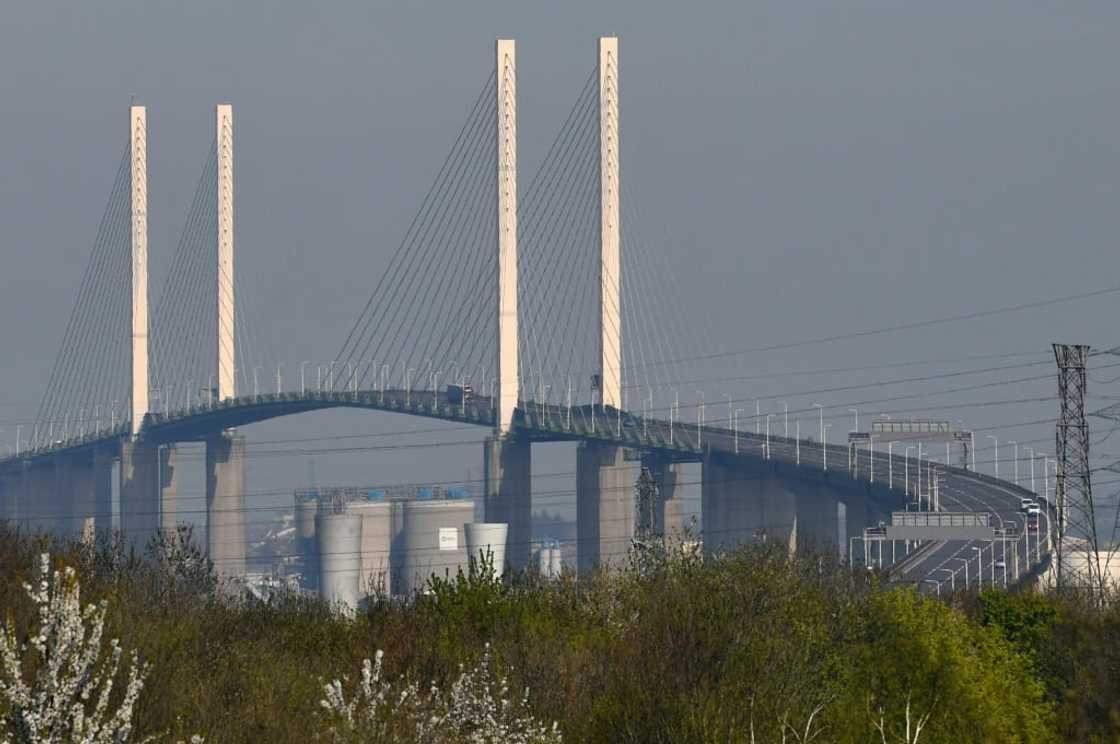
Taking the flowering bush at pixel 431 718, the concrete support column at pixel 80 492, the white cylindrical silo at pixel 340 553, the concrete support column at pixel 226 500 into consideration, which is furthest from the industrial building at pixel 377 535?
the flowering bush at pixel 431 718

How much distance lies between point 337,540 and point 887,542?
49.5 metres

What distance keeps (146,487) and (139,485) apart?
0.40 metres

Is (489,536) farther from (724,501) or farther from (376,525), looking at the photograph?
(376,525)

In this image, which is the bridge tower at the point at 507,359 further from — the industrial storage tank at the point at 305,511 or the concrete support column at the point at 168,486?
the industrial storage tank at the point at 305,511

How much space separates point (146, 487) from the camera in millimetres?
97938

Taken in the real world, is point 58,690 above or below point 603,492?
below

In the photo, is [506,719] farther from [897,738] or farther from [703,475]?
[703,475]

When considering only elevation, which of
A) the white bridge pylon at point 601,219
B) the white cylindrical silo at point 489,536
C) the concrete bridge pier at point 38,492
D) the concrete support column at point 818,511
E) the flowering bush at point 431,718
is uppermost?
the white bridge pylon at point 601,219

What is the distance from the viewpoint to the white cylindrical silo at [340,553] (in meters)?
106

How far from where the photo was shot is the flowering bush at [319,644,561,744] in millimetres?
16516

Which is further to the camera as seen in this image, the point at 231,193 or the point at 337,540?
the point at 337,540

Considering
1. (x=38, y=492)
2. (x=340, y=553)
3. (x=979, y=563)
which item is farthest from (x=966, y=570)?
(x=38, y=492)

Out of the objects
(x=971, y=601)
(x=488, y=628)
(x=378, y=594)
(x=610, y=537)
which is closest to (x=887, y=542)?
(x=610, y=537)

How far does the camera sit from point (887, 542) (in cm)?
6769
